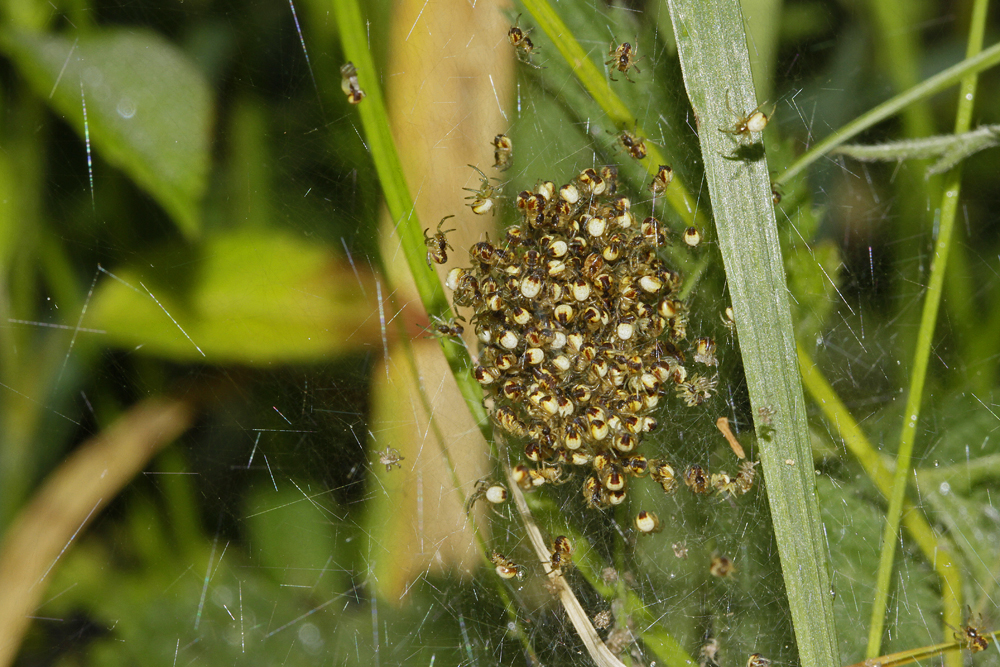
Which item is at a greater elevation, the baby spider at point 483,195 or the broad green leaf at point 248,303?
the baby spider at point 483,195

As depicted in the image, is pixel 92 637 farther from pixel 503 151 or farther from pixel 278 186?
pixel 503 151

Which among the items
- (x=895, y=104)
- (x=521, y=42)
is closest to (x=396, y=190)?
(x=521, y=42)

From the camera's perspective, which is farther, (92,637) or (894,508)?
(92,637)

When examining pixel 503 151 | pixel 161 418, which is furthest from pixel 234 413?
pixel 503 151

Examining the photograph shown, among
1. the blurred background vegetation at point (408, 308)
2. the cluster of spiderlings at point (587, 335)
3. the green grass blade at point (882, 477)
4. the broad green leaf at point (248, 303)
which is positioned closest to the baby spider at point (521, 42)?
the blurred background vegetation at point (408, 308)

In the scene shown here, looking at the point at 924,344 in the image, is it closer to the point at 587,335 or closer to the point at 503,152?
the point at 587,335

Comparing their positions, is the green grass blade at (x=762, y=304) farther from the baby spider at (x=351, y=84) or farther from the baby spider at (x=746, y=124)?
the baby spider at (x=351, y=84)
